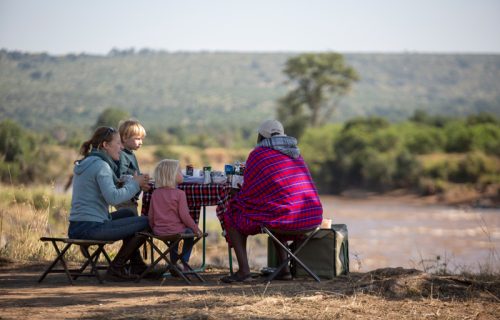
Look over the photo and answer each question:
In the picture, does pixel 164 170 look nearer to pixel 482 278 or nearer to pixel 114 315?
pixel 114 315

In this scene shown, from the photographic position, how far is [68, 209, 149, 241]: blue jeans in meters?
6.15

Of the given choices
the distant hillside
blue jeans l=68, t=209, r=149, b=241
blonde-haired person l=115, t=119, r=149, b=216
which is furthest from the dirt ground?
the distant hillside

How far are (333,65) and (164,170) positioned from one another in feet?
179

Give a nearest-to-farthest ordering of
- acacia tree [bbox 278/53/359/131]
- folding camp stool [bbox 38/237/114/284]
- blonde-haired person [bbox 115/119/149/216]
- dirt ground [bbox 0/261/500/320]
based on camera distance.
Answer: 1. dirt ground [bbox 0/261/500/320]
2. folding camp stool [bbox 38/237/114/284]
3. blonde-haired person [bbox 115/119/149/216]
4. acacia tree [bbox 278/53/359/131]

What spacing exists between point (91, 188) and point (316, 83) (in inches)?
2132

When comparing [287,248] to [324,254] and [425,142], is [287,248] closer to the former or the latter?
[324,254]

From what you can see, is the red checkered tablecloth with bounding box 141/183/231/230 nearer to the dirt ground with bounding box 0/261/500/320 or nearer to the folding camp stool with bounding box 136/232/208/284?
the folding camp stool with bounding box 136/232/208/284

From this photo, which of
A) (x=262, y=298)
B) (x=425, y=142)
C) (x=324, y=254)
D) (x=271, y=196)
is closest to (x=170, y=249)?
(x=271, y=196)

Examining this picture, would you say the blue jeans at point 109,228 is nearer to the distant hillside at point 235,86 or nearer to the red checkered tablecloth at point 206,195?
the red checkered tablecloth at point 206,195

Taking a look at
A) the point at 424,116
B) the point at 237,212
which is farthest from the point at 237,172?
the point at 424,116

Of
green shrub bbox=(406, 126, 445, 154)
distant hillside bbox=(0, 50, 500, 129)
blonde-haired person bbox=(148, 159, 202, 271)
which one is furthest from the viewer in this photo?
distant hillside bbox=(0, 50, 500, 129)

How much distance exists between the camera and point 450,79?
104 meters

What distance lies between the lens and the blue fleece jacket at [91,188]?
6.15 m

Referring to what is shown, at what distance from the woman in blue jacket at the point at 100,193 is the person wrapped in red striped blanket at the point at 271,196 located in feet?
2.33
